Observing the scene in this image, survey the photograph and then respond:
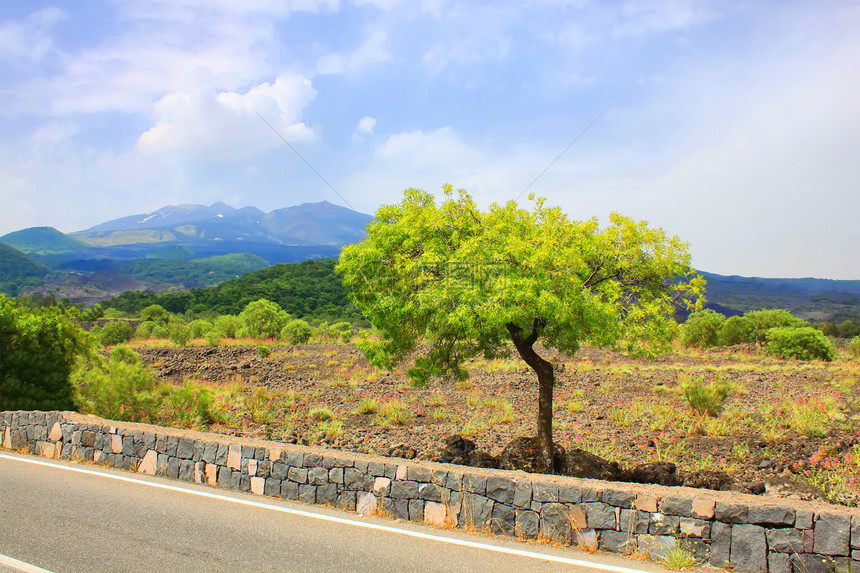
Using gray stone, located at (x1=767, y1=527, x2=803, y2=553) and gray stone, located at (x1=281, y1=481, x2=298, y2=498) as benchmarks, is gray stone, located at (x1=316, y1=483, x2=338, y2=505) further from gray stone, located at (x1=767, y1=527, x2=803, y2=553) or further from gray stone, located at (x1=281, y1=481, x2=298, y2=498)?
gray stone, located at (x1=767, y1=527, x2=803, y2=553)

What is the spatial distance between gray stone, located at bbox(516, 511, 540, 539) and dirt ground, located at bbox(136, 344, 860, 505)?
4.89 meters

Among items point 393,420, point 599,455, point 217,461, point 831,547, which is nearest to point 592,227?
point 599,455

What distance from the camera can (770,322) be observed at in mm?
33594

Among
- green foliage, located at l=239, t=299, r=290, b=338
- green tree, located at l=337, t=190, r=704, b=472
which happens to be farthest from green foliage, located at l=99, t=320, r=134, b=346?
green tree, located at l=337, t=190, r=704, b=472

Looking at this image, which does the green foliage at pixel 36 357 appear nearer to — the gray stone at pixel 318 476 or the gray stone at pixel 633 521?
the gray stone at pixel 318 476

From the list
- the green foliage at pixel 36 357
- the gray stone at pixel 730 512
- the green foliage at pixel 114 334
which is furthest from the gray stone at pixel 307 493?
the green foliage at pixel 114 334

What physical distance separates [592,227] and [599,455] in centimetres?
517

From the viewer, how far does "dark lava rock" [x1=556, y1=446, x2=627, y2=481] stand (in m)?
9.88

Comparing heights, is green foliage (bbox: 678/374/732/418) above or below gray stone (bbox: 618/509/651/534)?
below

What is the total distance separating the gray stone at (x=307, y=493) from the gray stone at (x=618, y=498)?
3.77 metres

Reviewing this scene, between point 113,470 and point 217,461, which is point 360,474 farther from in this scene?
point 113,470

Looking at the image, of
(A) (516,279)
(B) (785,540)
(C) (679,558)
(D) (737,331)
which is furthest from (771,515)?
(D) (737,331)

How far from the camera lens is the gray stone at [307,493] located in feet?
23.8

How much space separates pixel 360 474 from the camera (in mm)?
7008
